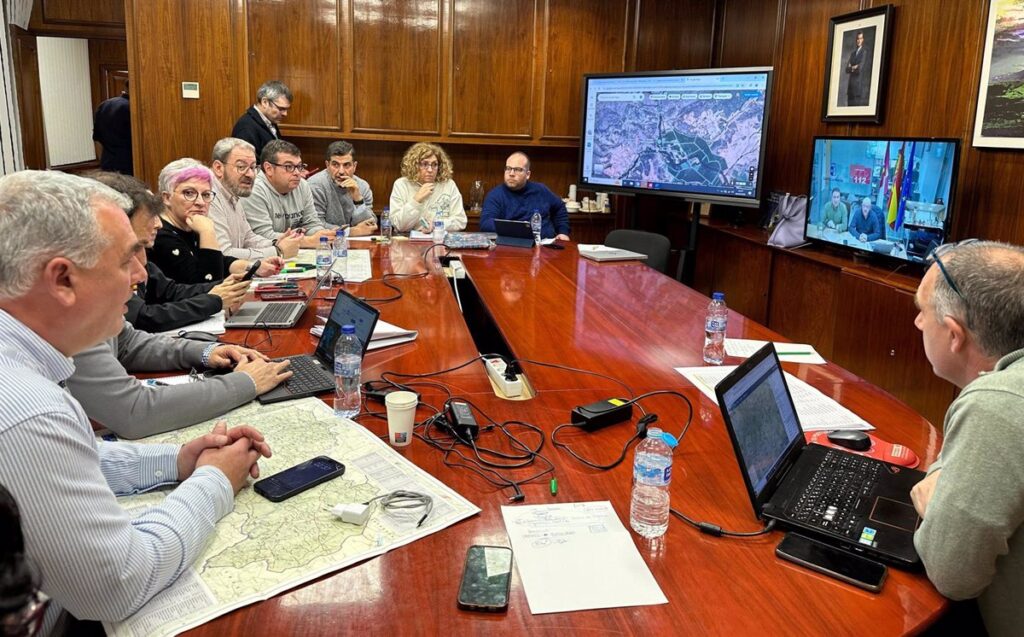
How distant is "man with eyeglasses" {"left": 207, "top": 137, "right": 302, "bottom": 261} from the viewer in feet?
11.7

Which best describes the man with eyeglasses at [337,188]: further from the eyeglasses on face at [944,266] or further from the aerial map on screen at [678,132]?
the eyeglasses on face at [944,266]

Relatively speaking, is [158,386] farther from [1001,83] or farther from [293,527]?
[1001,83]

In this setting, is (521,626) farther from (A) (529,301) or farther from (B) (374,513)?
(A) (529,301)

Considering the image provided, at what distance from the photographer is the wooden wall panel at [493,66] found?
5.74 meters

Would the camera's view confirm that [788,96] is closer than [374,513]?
No

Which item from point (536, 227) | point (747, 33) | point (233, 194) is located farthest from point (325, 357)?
point (747, 33)

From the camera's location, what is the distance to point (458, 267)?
3564 millimetres

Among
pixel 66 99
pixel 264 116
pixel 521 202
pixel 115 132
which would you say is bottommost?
pixel 521 202

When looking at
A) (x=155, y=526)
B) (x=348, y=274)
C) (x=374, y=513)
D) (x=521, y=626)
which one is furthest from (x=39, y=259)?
(x=348, y=274)

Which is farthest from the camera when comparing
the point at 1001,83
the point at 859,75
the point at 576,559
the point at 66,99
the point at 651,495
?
the point at 66,99

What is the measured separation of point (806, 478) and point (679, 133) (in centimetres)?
417

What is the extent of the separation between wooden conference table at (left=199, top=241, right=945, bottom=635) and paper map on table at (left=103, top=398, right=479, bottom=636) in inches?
1.2

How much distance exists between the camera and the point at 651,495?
1.32 metres

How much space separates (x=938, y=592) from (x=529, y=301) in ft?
6.64
